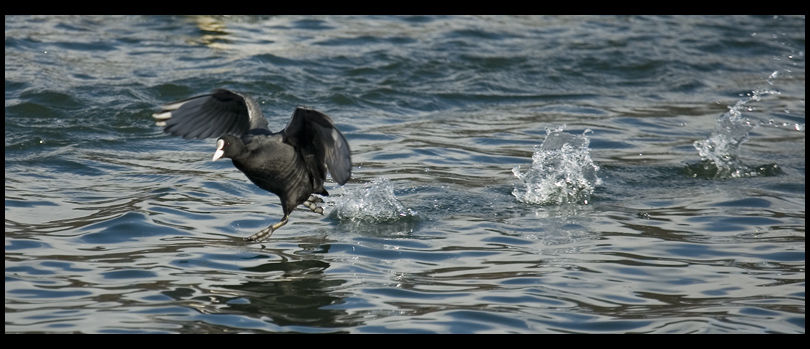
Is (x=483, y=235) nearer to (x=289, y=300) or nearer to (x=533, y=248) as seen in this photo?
(x=533, y=248)

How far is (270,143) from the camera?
221 inches

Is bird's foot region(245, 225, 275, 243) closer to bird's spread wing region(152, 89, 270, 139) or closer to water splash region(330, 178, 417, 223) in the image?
bird's spread wing region(152, 89, 270, 139)

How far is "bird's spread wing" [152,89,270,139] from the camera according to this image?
593 centimetres

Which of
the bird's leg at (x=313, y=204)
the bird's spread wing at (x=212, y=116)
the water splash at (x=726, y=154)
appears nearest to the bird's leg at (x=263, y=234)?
the bird's leg at (x=313, y=204)

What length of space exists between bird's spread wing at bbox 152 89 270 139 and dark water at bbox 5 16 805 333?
562 millimetres

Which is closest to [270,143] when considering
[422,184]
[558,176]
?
[422,184]

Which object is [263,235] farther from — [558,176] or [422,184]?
[558,176]

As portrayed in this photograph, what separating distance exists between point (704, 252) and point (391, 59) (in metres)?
5.92

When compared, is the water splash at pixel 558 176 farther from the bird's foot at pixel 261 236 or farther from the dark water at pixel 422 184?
the bird's foot at pixel 261 236

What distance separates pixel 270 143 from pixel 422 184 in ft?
5.77

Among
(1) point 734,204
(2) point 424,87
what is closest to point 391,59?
(2) point 424,87

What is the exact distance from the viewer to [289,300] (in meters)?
4.76

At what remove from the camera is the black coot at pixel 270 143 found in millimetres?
5453

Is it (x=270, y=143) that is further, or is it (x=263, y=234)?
(x=263, y=234)
